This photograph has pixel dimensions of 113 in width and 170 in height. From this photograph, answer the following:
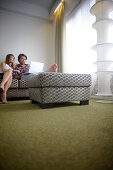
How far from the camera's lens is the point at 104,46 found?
169cm

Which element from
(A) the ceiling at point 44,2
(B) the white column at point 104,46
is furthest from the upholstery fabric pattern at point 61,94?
(A) the ceiling at point 44,2

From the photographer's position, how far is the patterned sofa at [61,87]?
4.14 feet

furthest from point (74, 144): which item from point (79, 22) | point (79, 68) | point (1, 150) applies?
point (79, 22)

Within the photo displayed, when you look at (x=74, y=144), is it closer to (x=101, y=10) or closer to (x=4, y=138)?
(x=4, y=138)

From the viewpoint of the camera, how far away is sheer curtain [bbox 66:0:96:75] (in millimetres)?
2549

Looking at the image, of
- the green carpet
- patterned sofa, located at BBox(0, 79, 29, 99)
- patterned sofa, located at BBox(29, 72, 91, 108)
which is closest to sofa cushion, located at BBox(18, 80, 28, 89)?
patterned sofa, located at BBox(0, 79, 29, 99)

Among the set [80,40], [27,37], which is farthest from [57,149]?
[27,37]

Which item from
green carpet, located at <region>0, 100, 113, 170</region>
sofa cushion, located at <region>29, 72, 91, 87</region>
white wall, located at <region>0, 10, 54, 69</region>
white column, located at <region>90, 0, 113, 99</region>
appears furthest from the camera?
white wall, located at <region>0, 10, 54, 69</region>

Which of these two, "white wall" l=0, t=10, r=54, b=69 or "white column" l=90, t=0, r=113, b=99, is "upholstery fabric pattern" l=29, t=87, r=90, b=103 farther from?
"white wall" l=0, t=10, r=54, b=69

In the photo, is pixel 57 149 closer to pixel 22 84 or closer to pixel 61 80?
pixel 61 80

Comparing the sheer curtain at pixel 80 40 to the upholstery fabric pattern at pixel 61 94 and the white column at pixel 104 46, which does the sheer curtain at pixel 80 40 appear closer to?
the white column at pixel 104 46

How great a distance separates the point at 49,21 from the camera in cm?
424

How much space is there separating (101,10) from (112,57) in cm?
69

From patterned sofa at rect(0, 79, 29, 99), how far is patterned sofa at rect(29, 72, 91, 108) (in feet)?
3.26
